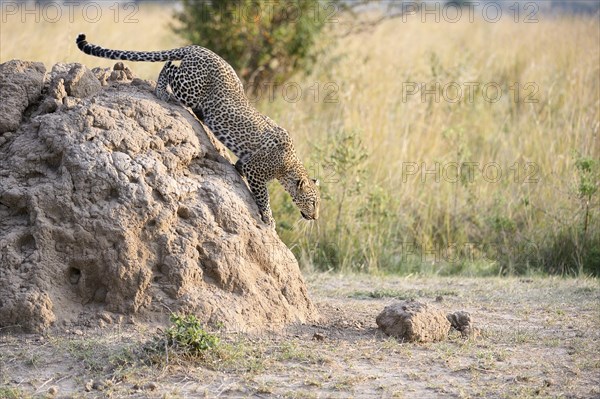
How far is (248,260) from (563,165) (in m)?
6.02

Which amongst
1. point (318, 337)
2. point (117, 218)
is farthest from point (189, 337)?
point (318, 337)

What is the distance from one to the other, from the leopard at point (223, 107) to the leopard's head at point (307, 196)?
361 millimetres

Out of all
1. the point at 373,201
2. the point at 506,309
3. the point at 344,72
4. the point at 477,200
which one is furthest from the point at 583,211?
the point at 344,72

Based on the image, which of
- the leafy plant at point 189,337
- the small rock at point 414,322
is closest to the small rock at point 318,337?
the small rock at point 414,322

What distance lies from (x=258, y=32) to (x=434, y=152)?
129 inches

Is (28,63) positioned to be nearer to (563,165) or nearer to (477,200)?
(477,200)

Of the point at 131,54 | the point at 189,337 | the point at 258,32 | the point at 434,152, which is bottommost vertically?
the point at 189,337

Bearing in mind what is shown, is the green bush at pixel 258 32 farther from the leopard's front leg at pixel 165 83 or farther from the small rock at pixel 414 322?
the small rock at pixel 414 322

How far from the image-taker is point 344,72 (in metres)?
12.8

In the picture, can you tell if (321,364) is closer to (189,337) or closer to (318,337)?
(318,337)

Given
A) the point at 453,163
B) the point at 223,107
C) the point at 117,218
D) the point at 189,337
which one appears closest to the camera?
the point at 189,337

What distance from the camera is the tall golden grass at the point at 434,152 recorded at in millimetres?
9148

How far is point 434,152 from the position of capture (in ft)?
36.6

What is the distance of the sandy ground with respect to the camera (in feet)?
16.0
